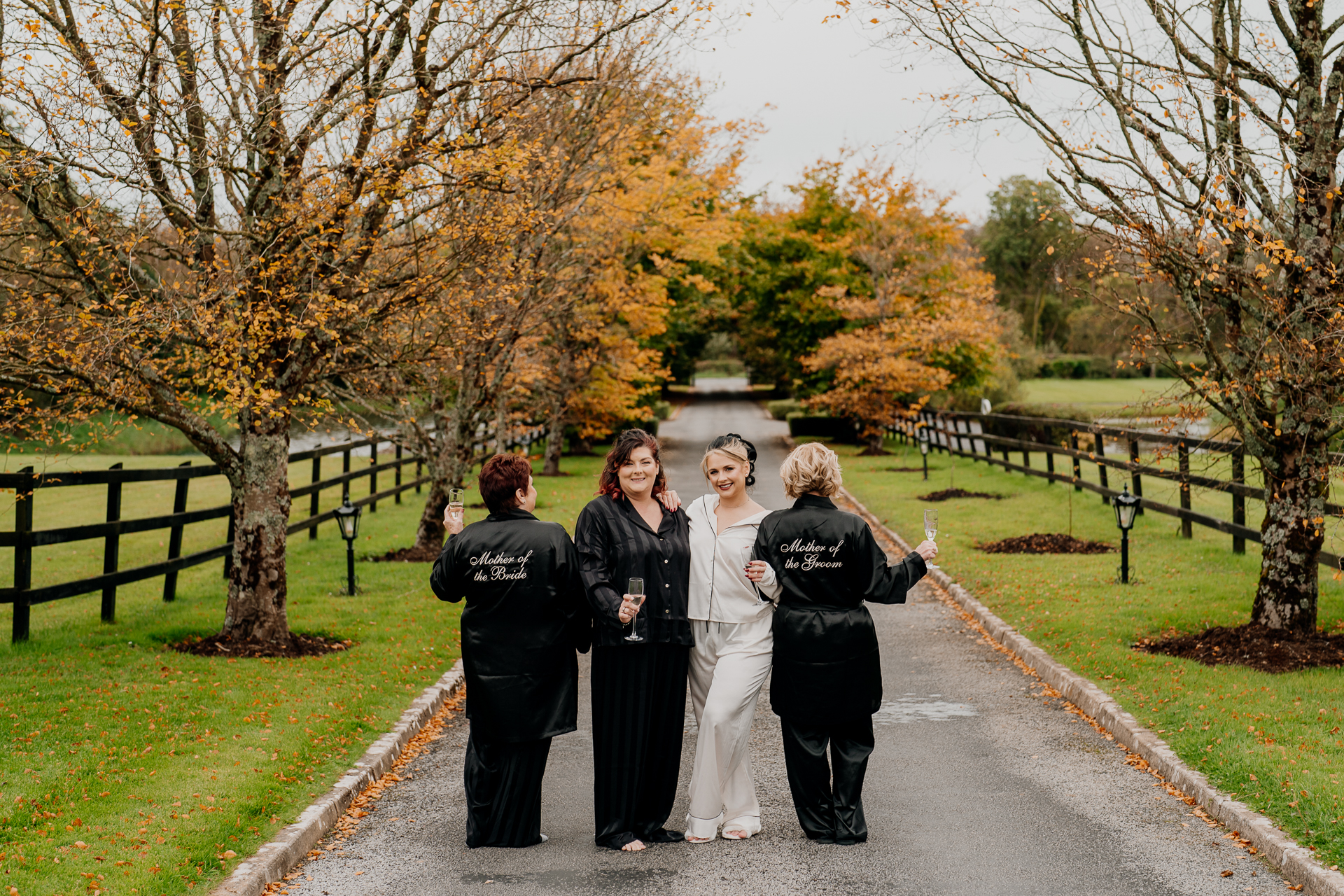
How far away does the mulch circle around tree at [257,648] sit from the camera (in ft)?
29.3

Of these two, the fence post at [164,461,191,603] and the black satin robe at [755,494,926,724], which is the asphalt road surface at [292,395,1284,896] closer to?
the black satin robe at [755,494,926,724]

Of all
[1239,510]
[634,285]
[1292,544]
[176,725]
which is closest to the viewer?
[176,725]

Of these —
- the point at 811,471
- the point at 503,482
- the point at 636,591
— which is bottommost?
the point at 636,591

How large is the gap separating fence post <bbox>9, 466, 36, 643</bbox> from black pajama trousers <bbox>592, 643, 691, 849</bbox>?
5.87 metres

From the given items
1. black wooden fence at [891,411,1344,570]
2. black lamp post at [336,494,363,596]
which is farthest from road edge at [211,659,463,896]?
black wooden fence at [891,411,1344,570]

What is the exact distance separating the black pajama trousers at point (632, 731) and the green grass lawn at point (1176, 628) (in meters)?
2.85

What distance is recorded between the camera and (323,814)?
5461mm

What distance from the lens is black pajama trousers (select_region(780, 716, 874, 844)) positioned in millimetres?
5234

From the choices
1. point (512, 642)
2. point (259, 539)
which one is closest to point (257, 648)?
point (259, 539)

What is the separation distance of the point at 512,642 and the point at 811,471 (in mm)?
1594

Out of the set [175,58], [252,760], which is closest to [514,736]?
[252,760]

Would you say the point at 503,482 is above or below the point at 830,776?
above

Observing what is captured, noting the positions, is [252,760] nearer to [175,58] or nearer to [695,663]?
[695,663]

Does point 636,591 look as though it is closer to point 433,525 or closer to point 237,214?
point 237,214
